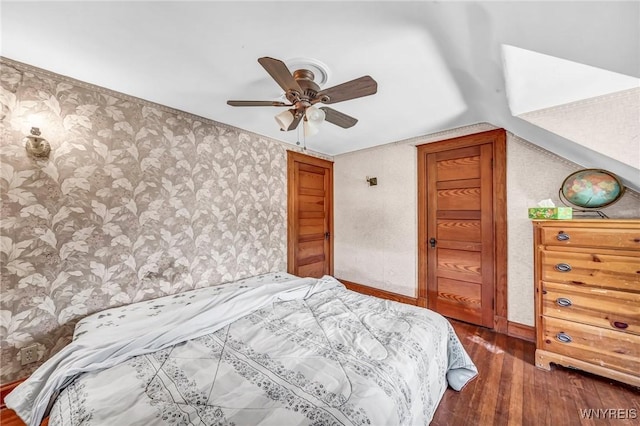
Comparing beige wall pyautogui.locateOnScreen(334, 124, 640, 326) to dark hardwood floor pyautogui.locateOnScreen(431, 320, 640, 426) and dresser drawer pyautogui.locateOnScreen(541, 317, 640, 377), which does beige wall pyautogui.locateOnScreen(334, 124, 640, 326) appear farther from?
dark hardwood floor pyautogui.locateOnScreen(431, 320, 640, 426)

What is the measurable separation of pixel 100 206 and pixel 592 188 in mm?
4054

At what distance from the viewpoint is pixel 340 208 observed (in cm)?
399

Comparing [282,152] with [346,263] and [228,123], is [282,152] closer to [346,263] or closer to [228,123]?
[228,123]

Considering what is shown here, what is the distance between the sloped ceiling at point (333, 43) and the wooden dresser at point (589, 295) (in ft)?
1.61

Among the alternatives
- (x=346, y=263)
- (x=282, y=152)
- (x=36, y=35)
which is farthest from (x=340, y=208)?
(x=36, y=35)

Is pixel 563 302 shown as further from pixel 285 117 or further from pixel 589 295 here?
pixel 285 117

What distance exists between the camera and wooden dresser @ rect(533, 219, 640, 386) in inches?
63.1

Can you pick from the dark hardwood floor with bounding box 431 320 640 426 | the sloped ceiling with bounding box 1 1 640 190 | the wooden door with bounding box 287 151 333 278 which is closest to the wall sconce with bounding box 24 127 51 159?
the sloped ceiling with bounding box 1 1 640 190

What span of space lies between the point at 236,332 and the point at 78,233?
4.78 ft

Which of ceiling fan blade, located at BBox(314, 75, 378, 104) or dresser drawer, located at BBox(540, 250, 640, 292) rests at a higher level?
ceiling fan blade, located at BBox(314, 75, 378, 104)

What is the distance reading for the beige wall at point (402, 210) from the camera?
2309 millimetres

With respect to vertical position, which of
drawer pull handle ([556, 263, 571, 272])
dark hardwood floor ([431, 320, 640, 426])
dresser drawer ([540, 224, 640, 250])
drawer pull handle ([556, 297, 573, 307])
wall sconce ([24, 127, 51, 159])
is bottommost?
dark hardwood floor ([431, 320, 640, 426])

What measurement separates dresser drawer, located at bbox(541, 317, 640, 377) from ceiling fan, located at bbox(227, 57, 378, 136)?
7.62 feet

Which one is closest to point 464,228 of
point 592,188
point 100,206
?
point 592,188
